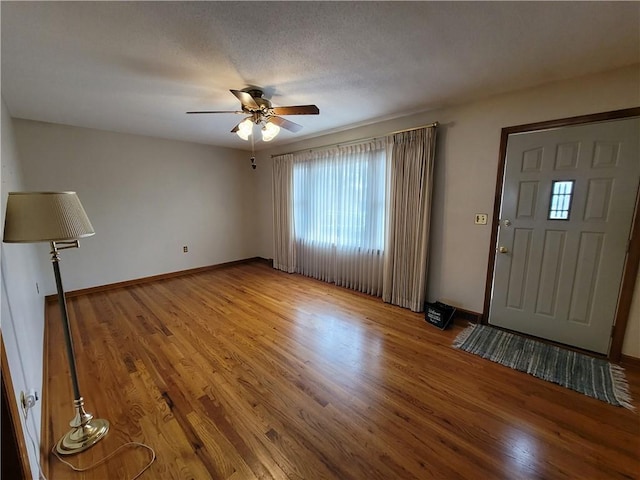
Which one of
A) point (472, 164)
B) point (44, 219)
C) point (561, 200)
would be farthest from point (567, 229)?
point (44, 219)

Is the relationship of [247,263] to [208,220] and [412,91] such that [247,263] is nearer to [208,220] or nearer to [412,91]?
[208,220]

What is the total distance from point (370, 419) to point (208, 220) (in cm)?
452

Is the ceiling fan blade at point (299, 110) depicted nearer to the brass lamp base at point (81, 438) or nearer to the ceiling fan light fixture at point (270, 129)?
the ceiling fan light fixture at point (270, 129)

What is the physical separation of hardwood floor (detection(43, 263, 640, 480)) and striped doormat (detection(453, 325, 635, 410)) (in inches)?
3.9

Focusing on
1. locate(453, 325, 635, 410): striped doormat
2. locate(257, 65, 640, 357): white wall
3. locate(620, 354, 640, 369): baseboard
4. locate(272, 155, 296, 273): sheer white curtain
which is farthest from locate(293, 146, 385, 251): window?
locate(620, 354, 640, 369): baseboard

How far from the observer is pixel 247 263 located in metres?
5.73

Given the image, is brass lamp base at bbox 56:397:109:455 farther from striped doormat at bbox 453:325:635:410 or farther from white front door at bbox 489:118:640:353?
white front door at bbox 489:118:640:353

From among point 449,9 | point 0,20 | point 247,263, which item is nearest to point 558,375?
point 449,9

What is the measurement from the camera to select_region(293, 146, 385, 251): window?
365cm

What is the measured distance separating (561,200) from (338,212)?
2570 mm

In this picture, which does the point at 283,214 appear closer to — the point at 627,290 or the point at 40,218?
the point at 40,218

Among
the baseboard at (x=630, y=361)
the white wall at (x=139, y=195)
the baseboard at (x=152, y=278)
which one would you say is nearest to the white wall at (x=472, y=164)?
the baseboard at (x=630, y=361)

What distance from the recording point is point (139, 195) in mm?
4230

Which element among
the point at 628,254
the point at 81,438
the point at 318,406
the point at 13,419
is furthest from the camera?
the point at 628,254
